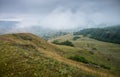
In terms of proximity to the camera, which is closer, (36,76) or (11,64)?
(36,76)

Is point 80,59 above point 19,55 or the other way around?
the other way around

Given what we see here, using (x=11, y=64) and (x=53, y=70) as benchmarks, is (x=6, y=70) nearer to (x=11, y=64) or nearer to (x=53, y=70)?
(x=11, y=64)

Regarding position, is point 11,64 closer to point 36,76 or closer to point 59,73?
point 36,76

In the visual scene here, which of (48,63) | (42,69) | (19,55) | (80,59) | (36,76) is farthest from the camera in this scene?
(80,59)

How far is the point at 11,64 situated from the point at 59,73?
6962 millimetres

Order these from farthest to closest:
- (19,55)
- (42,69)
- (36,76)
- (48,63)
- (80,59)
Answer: (80,59)
(19,55)
(48,63)
(42,69)
(36,76)

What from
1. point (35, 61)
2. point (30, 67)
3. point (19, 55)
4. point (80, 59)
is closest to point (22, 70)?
point (30, 67)

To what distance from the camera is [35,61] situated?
92.9ft

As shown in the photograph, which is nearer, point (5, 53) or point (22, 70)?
point (22, 70)

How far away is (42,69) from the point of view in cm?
2572

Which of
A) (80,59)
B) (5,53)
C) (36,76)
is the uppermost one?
(5,53)

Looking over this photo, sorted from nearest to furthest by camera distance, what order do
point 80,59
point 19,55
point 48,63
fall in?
1. point 48,63
2. point 19,55
3. point 80,59

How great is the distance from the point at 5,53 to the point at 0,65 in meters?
4.94

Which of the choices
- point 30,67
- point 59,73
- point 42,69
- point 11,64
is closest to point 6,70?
point 11,64
